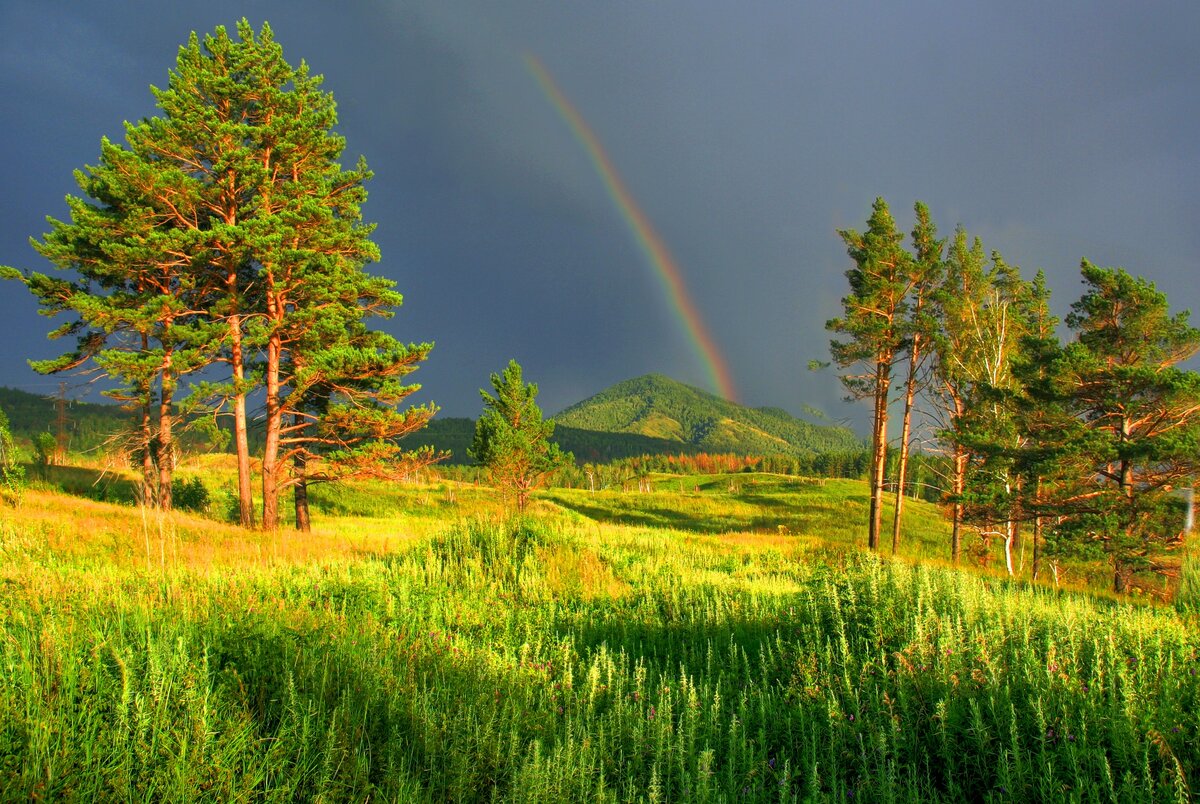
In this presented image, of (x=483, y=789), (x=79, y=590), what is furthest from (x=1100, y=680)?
(x=79, y=590)

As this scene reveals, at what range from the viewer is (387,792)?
108 inches

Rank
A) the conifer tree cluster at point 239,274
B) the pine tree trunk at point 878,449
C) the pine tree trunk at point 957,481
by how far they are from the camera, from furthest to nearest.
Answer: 1. the pine tree trunk at point 957,481
2. the pine tree trunk at point 878,449
3. the conifer tree cluster at point 239,274

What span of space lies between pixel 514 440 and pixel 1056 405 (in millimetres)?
26375

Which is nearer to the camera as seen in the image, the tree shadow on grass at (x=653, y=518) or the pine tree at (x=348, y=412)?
the pine tree at (x=348, y=412)

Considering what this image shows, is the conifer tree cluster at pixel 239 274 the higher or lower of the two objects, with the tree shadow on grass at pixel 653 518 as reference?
higher

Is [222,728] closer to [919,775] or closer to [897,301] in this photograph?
[919,775]

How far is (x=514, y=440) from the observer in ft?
115

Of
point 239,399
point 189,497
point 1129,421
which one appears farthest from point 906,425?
point 189,497

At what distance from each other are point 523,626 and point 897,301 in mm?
22277

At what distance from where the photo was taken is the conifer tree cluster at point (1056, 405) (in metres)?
17.0

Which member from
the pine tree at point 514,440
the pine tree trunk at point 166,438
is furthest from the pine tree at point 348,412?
the pine tree at point 514,440

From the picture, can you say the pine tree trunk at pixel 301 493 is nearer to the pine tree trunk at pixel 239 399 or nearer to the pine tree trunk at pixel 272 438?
the pine tree trunk at pixel 272 438

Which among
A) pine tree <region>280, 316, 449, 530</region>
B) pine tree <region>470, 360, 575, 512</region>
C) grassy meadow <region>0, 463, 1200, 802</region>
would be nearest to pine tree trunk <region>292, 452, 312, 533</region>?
pine tree <region>280, 316, 449, 530</region>

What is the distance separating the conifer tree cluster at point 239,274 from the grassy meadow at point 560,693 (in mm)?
9894
